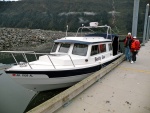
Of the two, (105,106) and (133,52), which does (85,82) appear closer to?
(105,106)

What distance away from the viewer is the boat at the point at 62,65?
8.40 meters

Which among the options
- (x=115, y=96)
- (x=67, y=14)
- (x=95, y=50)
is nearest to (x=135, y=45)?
(x=95, y=50)

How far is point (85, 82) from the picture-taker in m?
7.33

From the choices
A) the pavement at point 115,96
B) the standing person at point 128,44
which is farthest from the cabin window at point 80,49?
the standing person at point 128,44

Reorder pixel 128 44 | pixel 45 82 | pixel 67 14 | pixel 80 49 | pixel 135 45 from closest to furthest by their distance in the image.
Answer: pixel 45 82 < pixel 80 49 < pixel 135 45 < pixel 128 44 < pixel 67 14

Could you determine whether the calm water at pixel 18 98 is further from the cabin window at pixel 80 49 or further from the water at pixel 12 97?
the cabin window at pixel 80 49

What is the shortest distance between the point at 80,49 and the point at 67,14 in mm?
107492

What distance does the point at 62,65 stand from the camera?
30.7 feet

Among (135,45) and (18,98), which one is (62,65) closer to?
(18,98)

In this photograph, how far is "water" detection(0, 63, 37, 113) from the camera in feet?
28.2

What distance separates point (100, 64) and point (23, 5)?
5820 inches

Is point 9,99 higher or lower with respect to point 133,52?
lower

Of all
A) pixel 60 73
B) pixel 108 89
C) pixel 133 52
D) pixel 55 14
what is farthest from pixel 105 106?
pixel 55 14

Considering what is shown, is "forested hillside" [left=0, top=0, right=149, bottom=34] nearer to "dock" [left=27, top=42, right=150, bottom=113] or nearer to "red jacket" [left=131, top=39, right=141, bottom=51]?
"red jacket" [left=131, top=39, right=141, bottom=51]
